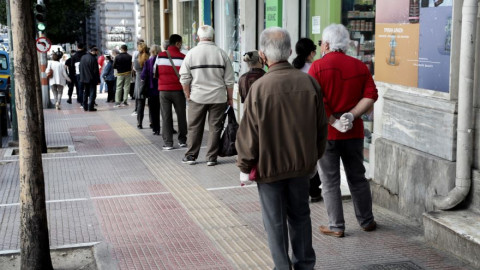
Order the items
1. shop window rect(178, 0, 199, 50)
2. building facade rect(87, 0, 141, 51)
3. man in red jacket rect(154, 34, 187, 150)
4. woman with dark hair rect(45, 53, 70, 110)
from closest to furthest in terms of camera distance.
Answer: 1. man in red jacket rect(154, 34, 187, 150)
2. shop window rect(178, 0, 199, 50)
3. woman with dark hair rect(45, 53, 70, 110)
4. building facade rect(87, 0, 141, 51)

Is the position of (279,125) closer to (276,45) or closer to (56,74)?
(276,45)

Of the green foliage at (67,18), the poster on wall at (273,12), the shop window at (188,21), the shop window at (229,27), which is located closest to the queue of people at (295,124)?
the poster on wall at (273,12)

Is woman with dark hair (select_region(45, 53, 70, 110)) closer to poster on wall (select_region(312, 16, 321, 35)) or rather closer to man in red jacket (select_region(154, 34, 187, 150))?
man in red jacket (select_region(154, 34, 187, 150))

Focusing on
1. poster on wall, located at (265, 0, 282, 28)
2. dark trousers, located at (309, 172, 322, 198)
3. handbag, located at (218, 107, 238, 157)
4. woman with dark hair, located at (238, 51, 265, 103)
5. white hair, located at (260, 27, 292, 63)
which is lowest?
dark trousers, located at (309, 172, 322, 198)

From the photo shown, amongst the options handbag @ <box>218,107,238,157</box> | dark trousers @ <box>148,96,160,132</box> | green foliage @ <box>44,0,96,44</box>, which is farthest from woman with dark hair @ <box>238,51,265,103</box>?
green foliage @ <box>44,0,96,44</box>

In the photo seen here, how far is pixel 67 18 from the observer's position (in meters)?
57.0

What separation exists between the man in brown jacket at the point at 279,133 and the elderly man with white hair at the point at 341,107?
124 cm

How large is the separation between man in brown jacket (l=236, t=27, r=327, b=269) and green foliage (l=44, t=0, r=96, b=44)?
3534 centimetres

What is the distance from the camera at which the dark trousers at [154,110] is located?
13.8 m

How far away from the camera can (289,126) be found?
459cm

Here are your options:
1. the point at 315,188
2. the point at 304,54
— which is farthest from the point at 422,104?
the point at 315,188

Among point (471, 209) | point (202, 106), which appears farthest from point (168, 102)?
point (471, 209)

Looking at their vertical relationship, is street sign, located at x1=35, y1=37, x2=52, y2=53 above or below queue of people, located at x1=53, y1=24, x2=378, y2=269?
above

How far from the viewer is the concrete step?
540 centimetres
